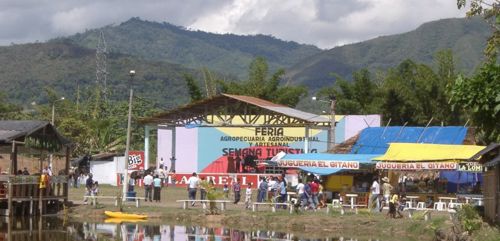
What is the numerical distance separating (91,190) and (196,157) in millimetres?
21339

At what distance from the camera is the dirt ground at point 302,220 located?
110ft

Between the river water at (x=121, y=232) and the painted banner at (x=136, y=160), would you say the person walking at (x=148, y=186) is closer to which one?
the river water at (x=121, y=232)

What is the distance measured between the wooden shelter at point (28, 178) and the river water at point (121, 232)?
1.78m

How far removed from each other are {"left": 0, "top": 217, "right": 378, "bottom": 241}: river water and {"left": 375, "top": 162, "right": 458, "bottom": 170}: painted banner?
275 inches

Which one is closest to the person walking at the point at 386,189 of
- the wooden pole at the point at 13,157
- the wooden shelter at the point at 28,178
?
the wooden shelter at the point at 28,178

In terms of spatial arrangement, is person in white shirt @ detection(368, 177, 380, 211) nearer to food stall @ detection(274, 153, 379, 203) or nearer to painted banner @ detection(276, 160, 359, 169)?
food stall @ detection(274, 153, 379, 203)

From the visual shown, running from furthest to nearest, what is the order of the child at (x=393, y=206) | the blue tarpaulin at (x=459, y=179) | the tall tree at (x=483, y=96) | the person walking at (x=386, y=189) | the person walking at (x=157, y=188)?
1. the blue tarpaulin at (x=459, y=179)
2. the person walking at (x=157, y=188)
3. the person walking at (x=386, y=189)
4. the child at (x=393, y=206)
5. the tall tree at (x=483, y=96)

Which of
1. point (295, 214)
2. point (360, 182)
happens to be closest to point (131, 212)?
point (295, 214)

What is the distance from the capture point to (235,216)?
37656 mm

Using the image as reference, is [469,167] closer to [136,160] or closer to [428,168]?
[428,168]

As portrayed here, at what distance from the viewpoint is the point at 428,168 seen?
38531 millimetres

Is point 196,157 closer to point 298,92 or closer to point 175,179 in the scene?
point 175,179

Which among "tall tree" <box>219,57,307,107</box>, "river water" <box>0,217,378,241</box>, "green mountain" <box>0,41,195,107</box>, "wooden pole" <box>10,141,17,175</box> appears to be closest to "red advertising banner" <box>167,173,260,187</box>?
"wooden pole" <box>10,141,17,175</box>

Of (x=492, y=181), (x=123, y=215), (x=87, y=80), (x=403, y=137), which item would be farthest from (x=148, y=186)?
(x=87, y=80)
